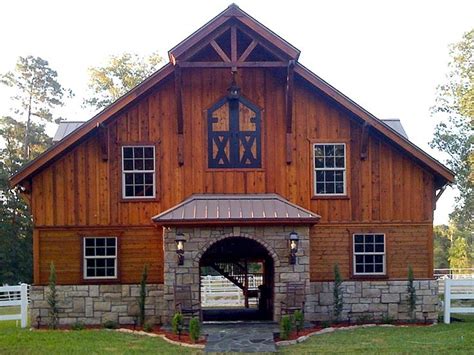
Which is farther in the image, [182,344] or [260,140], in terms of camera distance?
[260,140]

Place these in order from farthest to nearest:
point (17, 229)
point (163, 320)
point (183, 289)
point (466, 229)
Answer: point (466, 229)
point (17, 229)
point (163, 320)
point (183, 289)

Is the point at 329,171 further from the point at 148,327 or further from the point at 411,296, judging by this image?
the point at 148,327

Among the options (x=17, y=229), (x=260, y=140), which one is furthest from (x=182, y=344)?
(x=17, y=229)

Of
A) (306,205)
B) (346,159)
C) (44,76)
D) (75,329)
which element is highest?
(44,76)

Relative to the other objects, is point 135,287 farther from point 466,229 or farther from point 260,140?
point 466,229

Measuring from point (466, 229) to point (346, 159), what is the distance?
2714 cm

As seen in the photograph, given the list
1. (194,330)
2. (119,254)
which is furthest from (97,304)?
(194,330)

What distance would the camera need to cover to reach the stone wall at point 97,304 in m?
17.7

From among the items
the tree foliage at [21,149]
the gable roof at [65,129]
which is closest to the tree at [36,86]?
the tree foliage at [21,149]

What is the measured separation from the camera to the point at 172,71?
1764cm

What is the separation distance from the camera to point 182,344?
1438cm

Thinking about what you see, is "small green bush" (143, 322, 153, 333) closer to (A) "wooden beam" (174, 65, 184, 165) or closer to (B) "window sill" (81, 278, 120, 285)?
(B) "window sill" (81, 278, 120, 285)

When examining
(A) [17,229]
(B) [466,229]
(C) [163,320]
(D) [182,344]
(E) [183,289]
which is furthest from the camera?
(B) [466,229]

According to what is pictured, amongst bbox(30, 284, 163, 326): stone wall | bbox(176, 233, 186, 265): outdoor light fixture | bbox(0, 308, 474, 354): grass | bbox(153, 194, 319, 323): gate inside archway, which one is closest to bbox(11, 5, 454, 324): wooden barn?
bbox(30, 284, 163, 326): stone wall
